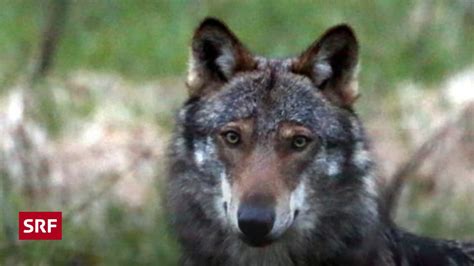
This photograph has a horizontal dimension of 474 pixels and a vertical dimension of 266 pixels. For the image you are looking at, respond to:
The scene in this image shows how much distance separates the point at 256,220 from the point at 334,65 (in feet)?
3.46

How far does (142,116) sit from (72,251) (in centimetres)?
222

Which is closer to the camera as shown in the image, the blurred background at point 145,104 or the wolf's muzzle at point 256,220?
the wolf's muzzle at point 256,220

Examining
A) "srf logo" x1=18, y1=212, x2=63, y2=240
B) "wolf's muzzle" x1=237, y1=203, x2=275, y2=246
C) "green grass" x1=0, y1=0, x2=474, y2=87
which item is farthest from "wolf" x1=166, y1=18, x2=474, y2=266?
"green grass" x1=0, y1=0, x2=474, y2=87

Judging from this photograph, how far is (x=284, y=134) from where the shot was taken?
8.12m

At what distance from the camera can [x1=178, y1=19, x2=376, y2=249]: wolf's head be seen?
8.05 metres

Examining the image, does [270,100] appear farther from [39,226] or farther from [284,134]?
[39,226]

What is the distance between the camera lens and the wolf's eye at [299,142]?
8.15 meters

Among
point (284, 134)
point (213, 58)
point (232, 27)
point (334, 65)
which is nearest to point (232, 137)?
point (284, 134)

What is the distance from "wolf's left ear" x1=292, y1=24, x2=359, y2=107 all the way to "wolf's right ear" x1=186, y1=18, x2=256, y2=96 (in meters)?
0.26

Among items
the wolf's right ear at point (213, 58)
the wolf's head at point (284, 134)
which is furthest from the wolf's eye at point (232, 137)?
the wolf's right ear at point (213, 58)

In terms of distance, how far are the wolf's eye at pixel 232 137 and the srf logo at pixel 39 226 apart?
8.05ft

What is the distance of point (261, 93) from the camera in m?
8.27

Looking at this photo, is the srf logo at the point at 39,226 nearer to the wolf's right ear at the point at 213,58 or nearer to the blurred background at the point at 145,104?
the blurred background at the point at 145,104

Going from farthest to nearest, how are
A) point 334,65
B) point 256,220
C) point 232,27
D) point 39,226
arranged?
point 232,27
point 39,226
point 334,65
point 256,220
